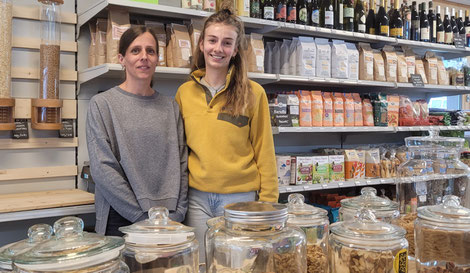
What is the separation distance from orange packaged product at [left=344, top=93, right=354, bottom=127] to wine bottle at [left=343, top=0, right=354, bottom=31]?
24.1 inches

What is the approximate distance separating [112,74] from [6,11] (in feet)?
2.23

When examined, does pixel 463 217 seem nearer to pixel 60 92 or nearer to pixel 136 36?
pixel 136 36

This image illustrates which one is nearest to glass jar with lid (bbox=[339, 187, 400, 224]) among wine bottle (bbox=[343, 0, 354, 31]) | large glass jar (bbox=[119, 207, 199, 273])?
large glass jar (bbox=[119, 207, 199, 273])

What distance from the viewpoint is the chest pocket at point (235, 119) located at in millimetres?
2010

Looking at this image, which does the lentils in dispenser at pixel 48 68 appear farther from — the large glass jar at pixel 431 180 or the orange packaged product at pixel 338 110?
the orange packaged product at pixel 338 110

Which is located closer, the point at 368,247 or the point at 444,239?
the point at 368,247

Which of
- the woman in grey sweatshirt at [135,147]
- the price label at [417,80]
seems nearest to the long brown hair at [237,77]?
the woman in grey sweatshirt at [135,147]

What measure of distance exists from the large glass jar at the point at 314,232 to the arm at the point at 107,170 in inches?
39.2

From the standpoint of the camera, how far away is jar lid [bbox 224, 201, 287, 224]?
0.80 metres

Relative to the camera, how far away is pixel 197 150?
1992 mm

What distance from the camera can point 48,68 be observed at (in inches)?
99.8

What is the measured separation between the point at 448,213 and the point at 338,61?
266 cm

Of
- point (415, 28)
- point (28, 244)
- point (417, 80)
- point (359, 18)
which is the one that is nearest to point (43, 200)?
point (28, 244)

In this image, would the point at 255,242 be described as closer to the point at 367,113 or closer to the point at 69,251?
the point at 69,251
